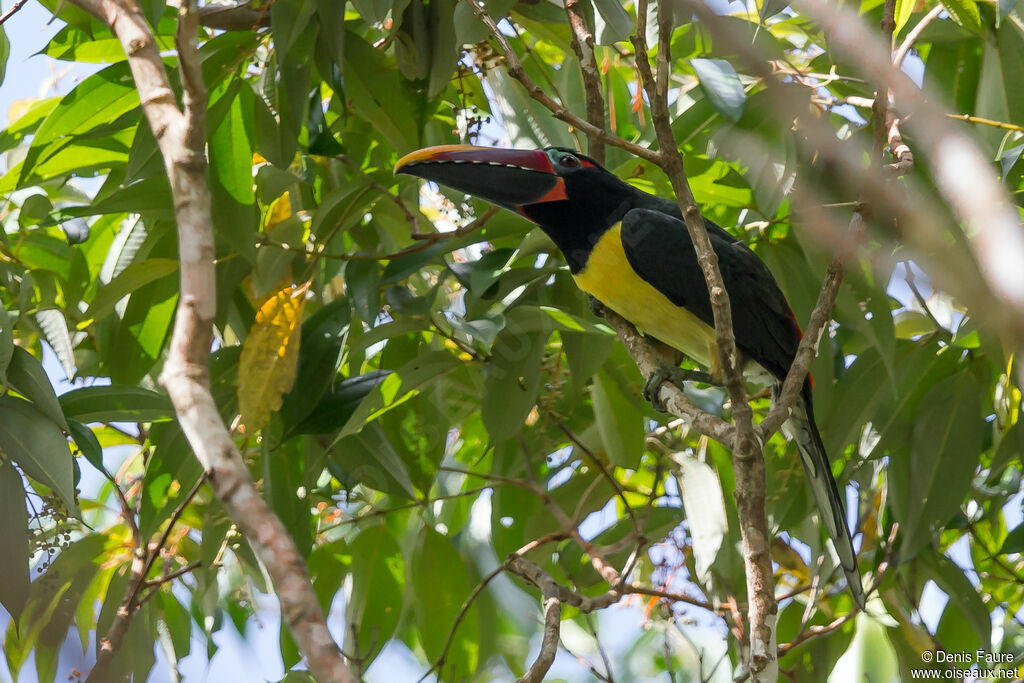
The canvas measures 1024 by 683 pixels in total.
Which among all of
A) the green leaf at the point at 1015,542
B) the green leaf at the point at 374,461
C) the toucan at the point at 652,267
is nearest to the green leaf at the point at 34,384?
the green leaf at the point at 374,461

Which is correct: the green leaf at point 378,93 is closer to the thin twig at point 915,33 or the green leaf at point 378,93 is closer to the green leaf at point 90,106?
the green leaf at point 90,106

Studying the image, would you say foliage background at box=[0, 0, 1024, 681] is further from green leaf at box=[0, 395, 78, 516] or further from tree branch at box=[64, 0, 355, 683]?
tree branch at box=[64, 0, 355, 683]

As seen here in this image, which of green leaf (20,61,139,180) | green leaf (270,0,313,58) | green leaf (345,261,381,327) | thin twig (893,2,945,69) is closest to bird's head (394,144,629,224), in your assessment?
green leaf (345,261,381,327)

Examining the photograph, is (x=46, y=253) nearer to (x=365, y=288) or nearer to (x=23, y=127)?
(x=23, y=127)

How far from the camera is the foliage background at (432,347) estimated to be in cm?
261

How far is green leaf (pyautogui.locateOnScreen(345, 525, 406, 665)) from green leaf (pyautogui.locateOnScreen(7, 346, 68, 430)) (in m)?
1.17

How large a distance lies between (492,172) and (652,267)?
522mm

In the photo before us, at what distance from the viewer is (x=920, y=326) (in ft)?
10.8

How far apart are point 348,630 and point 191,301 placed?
218 centimetres

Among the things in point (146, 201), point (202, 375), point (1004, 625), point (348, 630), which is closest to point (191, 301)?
point (202, 375)

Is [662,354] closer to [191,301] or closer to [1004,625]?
[1004,625]

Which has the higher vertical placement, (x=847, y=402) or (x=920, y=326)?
(x=920, y=326)

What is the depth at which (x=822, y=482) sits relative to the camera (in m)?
2.88

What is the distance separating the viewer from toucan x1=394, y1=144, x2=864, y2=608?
9.55ft
